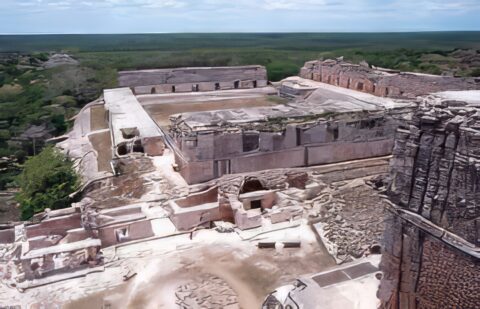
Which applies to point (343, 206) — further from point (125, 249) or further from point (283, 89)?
point (283, 89)

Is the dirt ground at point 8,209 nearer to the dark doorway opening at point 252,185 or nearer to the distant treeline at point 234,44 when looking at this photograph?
the dark doorway opening at point 252,185

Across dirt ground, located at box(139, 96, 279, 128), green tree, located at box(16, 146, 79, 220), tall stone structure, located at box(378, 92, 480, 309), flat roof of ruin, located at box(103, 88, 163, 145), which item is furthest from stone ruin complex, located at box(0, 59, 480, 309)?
dirt ground, located at box(139, 96, 279, 128)

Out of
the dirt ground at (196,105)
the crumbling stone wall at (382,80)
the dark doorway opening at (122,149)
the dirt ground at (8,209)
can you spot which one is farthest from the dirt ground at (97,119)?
the crumbling stone wall at (382,80)

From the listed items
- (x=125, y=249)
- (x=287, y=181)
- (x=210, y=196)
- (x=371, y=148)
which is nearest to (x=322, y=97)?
(x=371, y=148)

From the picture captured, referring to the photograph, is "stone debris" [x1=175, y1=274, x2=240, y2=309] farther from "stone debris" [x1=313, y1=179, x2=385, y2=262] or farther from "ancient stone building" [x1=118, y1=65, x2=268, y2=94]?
"ancient stone building" [x1=118, y1=65, x2=268, y2=94]

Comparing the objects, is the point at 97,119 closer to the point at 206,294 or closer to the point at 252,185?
the point at 252,185
